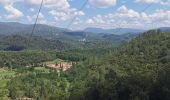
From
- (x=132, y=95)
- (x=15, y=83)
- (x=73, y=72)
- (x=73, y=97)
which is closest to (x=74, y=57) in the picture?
(x=73, y=72)

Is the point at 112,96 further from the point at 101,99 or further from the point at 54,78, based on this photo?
the point at 54,78

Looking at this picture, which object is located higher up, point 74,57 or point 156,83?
point 156,83

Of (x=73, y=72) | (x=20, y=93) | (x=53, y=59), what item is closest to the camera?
(x=20, y=93)

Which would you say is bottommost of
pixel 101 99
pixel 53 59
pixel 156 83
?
pixel 53 59

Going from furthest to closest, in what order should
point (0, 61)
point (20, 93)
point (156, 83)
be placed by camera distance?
point (0, 61), point (20, 93), point (156, 83)

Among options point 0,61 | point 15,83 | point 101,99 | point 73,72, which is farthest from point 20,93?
point 0,61

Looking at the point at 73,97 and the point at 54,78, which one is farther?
the point at 54,78

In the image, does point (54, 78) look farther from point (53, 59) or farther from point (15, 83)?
point (53, 59)
